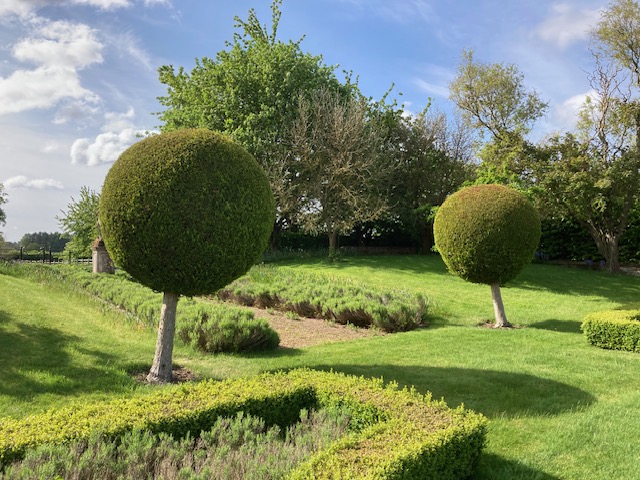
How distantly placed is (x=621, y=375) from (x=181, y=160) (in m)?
8.42

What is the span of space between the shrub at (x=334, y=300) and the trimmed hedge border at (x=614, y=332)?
449cm

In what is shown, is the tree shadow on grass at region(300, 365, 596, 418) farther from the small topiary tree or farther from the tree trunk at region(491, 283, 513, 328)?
Answer: the tree trunk at region(491, 283, 513, 328)

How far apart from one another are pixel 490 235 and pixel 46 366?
35.2 feet

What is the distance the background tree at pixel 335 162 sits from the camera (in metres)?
26.7

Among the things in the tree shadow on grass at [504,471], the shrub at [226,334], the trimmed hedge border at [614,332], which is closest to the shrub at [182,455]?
the tree shadow on grass at [504,471]

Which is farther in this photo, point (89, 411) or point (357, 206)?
point (357, 206)

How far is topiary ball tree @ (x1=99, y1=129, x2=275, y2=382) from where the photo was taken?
277 inches

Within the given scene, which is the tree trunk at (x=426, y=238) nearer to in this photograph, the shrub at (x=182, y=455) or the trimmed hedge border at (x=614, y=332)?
the trimmed hedge border at (x=614, y=332)

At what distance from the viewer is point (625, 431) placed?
582 cm

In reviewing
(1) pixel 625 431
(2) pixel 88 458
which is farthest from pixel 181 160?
(1) pixel 625 431

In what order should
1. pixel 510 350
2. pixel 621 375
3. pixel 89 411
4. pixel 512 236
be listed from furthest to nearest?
pixel 512 236 < pixel 510 350 < pixel 621 375 < pixel 89 411

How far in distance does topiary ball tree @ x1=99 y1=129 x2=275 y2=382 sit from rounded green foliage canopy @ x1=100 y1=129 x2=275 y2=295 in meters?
0.01

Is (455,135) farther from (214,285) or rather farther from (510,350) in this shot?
(214,285)

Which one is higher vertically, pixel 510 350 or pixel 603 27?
pixel 603 27
